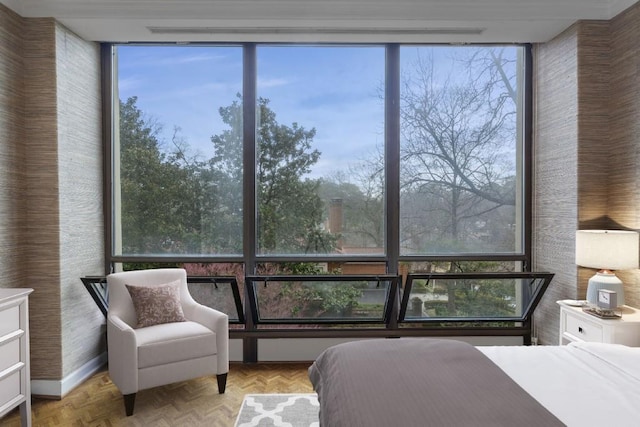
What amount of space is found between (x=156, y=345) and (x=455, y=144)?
112 inches

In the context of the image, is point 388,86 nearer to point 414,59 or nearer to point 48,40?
point 414,59

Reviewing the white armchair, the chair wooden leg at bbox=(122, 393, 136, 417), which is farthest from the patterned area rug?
the chair wooden leg at bbox=(122, 393, 136, 417)

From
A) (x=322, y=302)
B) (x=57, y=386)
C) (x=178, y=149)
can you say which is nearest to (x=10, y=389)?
(x=57, y=386)

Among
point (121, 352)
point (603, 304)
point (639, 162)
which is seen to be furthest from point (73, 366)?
point (639, 162)

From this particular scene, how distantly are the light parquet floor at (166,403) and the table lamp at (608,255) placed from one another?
2117 mm

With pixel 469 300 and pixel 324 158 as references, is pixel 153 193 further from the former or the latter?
pixel 469 300

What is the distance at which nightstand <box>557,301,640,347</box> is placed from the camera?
227cm

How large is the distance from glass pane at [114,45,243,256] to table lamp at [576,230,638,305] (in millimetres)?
2609

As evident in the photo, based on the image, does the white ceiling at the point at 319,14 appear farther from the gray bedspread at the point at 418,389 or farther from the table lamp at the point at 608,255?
the gray bedspread at the point at 418,389

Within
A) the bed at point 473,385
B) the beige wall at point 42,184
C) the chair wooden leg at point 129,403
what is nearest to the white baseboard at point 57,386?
the beige wall at point 42,184

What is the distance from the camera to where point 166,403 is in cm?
263

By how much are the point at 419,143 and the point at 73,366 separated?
10.8 feet

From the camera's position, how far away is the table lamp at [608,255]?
2.42 meters

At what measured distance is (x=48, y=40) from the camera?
278cm
